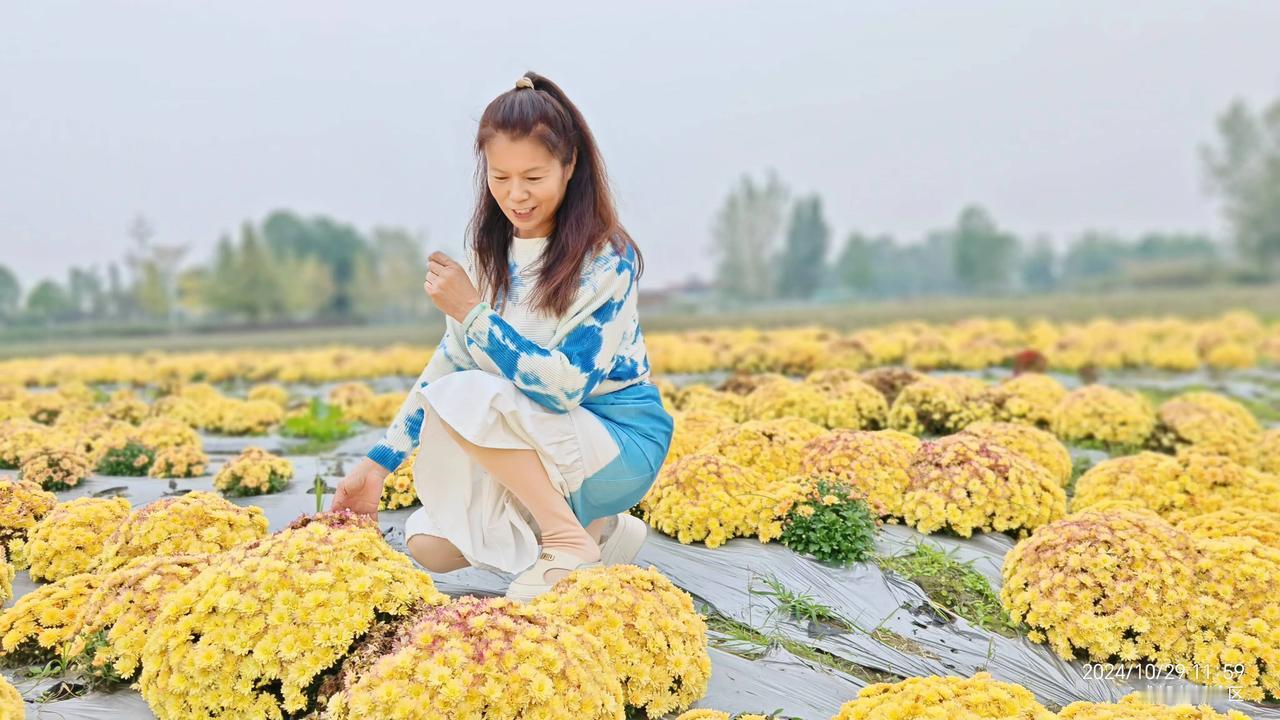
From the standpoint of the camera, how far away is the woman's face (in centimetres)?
249

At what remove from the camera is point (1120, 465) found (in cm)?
389

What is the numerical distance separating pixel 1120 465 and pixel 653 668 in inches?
108

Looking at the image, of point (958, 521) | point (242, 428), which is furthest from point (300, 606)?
point (242, 428)

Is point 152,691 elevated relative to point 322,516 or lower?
lower

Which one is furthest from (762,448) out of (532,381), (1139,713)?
(1139,713)

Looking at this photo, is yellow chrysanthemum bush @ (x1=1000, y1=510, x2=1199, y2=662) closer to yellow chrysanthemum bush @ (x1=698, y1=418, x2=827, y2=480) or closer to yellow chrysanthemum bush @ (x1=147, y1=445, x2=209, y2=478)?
yellow chrysanthemum bush @ (x1=698, y1=418, x2=827, y2=480)

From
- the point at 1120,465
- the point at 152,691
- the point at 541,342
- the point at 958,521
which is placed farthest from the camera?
the point at 1120,465

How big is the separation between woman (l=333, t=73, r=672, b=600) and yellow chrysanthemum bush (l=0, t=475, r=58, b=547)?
5.02ft

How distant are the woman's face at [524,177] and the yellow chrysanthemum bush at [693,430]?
1692 millimetres

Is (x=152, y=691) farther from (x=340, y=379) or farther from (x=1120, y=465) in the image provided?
(x=340, y=379)

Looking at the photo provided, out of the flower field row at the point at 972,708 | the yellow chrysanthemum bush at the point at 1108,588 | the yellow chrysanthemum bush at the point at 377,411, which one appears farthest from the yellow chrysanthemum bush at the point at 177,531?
the yellow chrysanthemum bush at the point at 377,411

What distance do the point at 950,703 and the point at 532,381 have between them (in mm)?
1348

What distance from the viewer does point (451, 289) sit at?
8.13ft

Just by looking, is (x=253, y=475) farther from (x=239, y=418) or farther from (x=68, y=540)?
(x=239, y=418)
